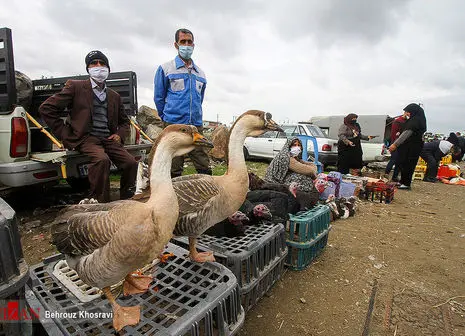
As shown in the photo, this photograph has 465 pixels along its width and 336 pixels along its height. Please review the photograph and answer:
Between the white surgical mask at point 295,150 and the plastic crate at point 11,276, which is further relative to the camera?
the white surgical mask at point 295,150

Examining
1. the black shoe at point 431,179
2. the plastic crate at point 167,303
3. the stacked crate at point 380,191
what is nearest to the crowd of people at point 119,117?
the plastic crate at point 167,303

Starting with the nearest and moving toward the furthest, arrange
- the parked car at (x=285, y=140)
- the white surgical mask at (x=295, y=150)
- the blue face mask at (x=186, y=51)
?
the blue face mask at (x=186, y=51)
the white surgical mask at (x=295, y=150)
the parked car at (x=285, y=140)

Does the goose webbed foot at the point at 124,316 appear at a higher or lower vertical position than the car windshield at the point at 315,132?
lower

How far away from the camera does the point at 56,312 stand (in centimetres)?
155

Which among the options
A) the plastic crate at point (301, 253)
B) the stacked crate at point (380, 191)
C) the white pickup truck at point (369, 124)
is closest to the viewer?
the plastic crate at point (301, 253)

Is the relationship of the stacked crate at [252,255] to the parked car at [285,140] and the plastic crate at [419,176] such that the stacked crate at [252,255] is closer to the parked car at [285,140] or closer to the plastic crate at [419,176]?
the parked car at [285,140]

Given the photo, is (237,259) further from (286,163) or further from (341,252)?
(286,163)

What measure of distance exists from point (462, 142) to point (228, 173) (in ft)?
70.5

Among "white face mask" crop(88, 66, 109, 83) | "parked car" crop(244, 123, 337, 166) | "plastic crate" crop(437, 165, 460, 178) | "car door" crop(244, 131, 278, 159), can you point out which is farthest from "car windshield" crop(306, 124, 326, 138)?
"white face mask" crop(88, 66, 109, 83)

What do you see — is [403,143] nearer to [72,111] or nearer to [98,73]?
[98,73]

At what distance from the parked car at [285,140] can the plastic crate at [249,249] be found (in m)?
5.68

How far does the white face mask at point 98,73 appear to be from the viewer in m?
3.57

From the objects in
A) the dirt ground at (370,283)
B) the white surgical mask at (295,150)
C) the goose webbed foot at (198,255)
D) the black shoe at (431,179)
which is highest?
the white surgical mask at (295,150)

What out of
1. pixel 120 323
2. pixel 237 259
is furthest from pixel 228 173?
pixel 120 323
